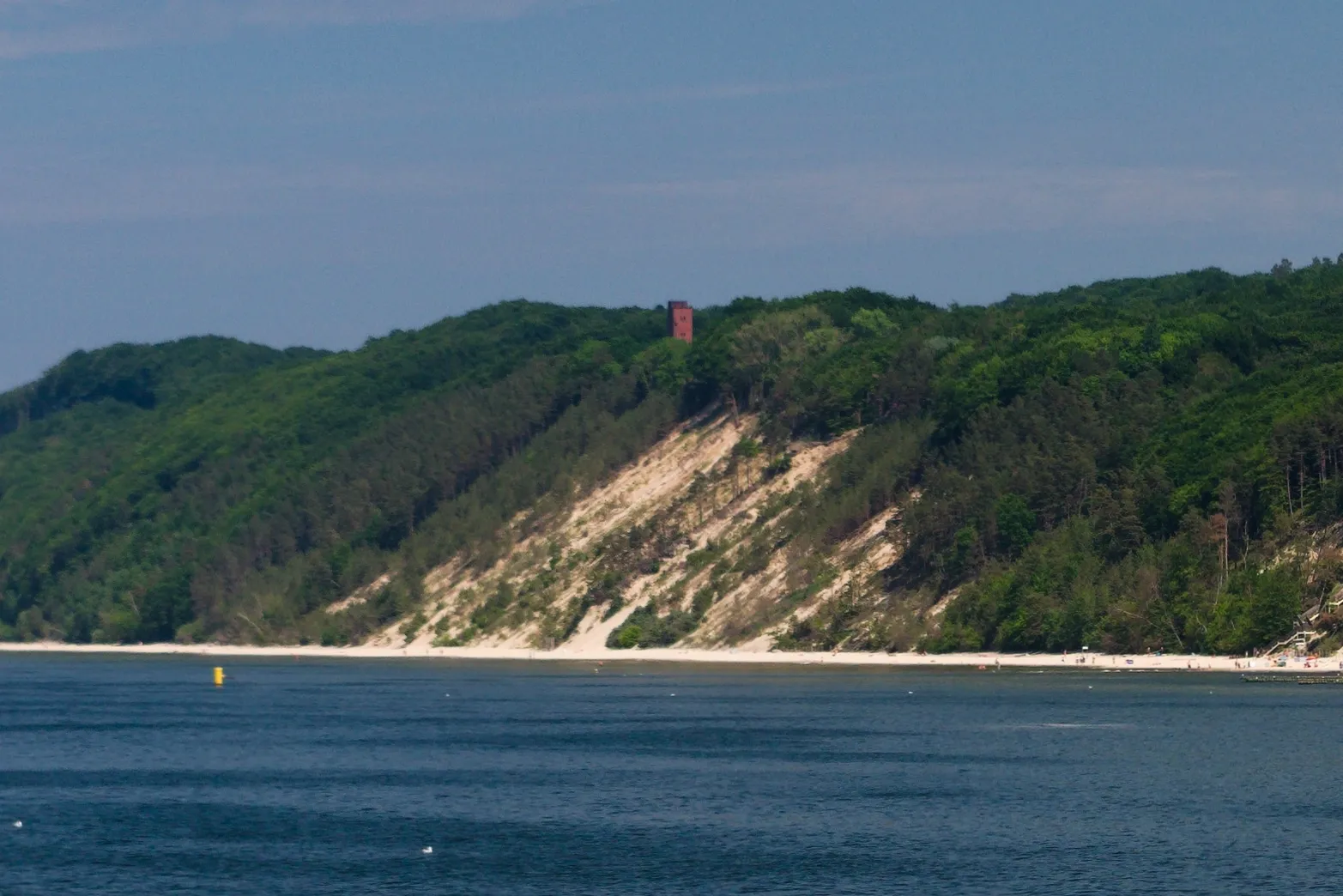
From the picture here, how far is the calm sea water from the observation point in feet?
220

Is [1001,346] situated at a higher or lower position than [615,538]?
higher

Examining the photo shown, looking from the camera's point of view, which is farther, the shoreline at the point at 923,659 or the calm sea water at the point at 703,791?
the shoreline at the point at 923,659

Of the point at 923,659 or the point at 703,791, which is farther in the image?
the point at 923,659

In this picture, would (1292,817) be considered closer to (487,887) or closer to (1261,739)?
(1261,739)

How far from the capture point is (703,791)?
8644 centimetres

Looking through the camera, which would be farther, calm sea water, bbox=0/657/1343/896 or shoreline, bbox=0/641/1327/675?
shoreline, bbox=0/641/1327/675

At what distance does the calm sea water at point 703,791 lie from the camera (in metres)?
67.2

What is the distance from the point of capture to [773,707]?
126188mm

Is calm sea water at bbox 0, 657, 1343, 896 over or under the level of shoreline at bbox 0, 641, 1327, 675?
over

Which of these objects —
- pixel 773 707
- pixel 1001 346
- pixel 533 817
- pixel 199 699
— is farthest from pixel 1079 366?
pixel 533 817

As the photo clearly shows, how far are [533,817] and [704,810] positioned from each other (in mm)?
6560

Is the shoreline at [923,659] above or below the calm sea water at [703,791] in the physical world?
below

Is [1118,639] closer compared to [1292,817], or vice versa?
[1292,817]

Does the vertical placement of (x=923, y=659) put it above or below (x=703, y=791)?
below
